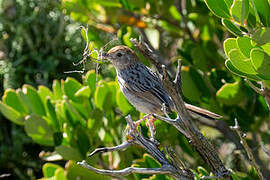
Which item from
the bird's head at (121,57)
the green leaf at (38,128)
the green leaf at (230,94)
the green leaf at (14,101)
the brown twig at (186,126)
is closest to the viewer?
the brown twig at (186,126)

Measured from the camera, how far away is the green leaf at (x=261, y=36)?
1396 mm

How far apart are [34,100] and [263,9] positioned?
1.54 m

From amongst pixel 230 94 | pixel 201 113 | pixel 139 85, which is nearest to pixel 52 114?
pixel 139 85

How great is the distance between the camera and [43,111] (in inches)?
105

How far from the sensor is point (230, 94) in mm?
2342

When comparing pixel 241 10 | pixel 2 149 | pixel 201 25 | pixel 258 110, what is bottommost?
pixel 2 149

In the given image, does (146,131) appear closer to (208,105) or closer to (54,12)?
(208,105)

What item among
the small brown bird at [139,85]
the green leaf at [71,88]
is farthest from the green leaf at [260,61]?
the green leaf at [71,88]

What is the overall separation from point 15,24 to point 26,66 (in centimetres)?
36

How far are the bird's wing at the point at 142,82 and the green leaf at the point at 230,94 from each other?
29 centimetres

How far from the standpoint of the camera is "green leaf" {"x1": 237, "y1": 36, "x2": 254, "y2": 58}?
4.86 ft

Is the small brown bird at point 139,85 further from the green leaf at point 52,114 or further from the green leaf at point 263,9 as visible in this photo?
the green leaf at point 263,9

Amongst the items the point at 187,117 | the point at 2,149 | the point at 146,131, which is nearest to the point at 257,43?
the point at 187,117

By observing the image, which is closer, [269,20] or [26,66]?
[269,20]
